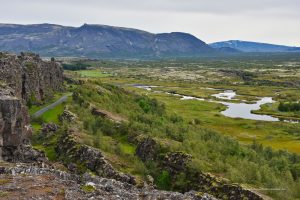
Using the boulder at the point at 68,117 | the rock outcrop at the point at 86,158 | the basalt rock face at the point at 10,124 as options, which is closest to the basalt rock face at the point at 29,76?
the boulder at the point at 68,117

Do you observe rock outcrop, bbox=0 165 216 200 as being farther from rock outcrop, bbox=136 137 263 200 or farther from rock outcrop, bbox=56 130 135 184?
rock outcrop, bbox=56 130 135 184

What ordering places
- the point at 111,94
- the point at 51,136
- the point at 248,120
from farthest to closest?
1. the point at 248,120
2. the point at 111,94
3. the point at 51,136

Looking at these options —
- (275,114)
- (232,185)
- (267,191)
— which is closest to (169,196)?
(232,185)

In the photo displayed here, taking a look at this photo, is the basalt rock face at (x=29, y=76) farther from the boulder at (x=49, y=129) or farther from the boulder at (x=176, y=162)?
the boulder at (x=176, y=162)

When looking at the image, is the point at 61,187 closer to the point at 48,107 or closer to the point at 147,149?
the point at 147,149

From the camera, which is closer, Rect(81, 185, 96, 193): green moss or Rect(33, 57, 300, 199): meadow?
Rect(81, 185, 96, 193): green moss

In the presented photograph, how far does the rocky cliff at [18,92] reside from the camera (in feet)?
169

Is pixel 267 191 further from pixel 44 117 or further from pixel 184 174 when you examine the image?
pixel 44 117

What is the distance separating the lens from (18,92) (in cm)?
8288

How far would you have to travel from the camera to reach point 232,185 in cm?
4850

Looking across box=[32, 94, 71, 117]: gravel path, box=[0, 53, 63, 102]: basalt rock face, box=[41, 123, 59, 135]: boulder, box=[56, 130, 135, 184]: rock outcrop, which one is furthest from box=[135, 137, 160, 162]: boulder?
box=[32, 94, 71, 117]: gravel path

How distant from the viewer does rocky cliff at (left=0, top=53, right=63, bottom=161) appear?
51.4m

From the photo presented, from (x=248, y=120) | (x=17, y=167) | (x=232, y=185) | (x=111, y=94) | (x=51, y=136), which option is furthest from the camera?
(x=248, y=120)

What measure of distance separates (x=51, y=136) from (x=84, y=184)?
36.1 meters
